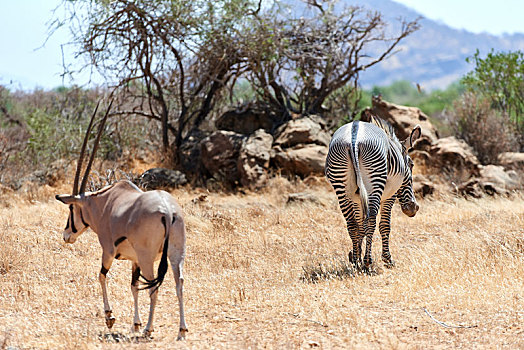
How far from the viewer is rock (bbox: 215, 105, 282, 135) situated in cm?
1734

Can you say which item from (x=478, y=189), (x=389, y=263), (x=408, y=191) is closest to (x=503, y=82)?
(x=478, y=189)

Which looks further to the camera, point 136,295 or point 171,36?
point 171,36

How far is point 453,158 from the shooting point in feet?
53.1

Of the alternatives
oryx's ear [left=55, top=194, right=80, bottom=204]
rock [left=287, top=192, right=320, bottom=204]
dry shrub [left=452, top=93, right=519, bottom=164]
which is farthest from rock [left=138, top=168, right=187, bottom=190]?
oryx's ear [left=55, top=194, right=80, bottom=204]

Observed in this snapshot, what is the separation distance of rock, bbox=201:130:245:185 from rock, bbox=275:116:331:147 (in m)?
1.09

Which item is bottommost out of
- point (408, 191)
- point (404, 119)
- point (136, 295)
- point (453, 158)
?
point (136, 295)

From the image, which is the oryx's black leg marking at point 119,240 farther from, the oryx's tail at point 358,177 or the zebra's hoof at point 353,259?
the zebra's hoof at point 353,259

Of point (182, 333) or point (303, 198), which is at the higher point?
point (303, 198)

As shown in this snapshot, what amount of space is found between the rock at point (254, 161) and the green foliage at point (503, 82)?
9.10m

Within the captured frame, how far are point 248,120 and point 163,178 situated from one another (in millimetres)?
3478

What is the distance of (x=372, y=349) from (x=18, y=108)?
23758 mm

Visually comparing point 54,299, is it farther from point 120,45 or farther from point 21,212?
point 120,45

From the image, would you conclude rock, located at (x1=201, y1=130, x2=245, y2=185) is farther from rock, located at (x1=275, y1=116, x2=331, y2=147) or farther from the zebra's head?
the zebra's head

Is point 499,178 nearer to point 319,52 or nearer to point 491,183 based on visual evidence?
point 491,183
